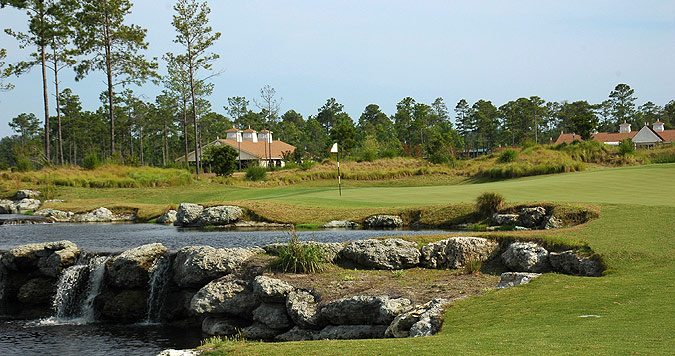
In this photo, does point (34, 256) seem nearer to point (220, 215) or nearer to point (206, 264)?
point (206, 264)

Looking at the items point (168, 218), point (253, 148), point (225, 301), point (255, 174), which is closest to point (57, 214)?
point (168, 218)

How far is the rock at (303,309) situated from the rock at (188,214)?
16.0 metres

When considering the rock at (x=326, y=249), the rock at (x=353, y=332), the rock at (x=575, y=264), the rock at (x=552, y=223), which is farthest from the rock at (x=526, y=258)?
the rock at (x=552, y=223)

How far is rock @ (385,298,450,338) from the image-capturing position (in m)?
9.91

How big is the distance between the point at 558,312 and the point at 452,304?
2020mm

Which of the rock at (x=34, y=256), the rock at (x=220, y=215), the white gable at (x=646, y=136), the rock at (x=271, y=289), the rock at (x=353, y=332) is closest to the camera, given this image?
the rock at (x=353, y=332)

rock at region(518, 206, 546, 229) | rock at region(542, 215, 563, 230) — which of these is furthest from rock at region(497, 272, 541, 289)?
rock at region(518, 206, 546, 229)

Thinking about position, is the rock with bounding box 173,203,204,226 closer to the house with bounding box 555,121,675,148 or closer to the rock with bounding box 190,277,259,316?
the rock with bounding box 190,277,259,316

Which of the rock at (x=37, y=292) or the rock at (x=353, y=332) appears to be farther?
the rock at (x=37, y=292)

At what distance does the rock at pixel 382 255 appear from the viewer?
15.0m

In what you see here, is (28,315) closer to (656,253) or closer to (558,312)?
(558,312)

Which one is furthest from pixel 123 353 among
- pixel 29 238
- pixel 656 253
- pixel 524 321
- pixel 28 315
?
pixel 29 238

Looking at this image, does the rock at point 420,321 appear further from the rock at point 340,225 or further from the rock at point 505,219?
the rock at point 340,225

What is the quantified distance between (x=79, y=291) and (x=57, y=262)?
4.24 feet
